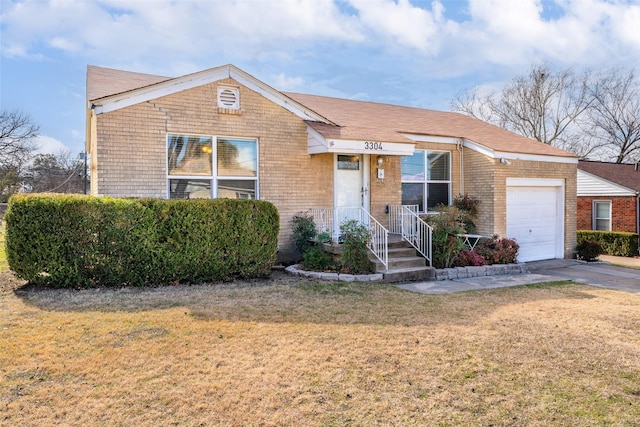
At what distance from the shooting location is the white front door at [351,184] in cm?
1122

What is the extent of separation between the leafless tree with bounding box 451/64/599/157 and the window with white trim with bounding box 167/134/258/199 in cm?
2887

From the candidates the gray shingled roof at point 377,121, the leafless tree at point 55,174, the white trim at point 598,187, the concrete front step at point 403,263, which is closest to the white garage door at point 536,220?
the gray shingled roof at point 377,121

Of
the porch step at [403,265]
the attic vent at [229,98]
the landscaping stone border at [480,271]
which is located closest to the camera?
the porch step at [403,265]

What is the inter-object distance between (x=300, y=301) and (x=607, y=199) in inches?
717

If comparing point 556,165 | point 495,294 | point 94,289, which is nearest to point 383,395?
point 495,294

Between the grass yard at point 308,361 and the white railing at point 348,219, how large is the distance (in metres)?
2.49

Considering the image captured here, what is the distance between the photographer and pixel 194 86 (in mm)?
9625

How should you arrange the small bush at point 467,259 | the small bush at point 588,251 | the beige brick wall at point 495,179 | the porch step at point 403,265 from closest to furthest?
the porch step at point 403,265 < the small bush at point 467,259 < the beige brick wall at point 495,179 < the small bush at point 588,251

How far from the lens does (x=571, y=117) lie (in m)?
32.6

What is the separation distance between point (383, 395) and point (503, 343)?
207 cm

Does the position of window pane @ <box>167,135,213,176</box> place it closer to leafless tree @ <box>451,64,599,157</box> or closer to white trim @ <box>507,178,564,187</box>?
white trim @ <box>507,178,564,187</box>

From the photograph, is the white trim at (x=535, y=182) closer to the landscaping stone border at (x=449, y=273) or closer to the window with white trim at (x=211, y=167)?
the landscaping stone border at (x=449, y=273)

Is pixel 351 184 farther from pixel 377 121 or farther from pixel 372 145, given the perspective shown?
pixel 377 121

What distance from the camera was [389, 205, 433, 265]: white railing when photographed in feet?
33.8
